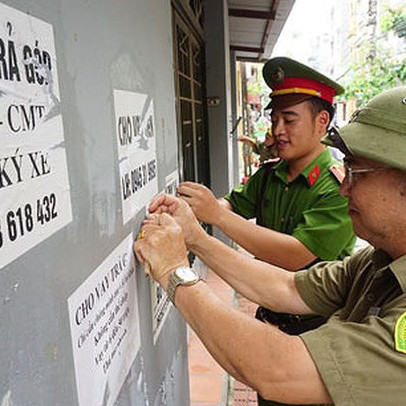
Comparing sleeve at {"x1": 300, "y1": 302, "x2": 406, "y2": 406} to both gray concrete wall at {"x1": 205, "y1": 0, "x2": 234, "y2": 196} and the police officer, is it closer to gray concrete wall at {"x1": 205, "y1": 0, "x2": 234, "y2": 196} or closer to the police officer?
the police officer

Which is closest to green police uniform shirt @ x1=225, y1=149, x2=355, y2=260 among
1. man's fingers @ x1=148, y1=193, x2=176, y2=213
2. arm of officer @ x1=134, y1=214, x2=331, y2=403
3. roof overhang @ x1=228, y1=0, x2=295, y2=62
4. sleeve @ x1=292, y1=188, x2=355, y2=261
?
sleeve @ x1=292, y1=188, x2=355, y2=261

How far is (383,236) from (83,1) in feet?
3.01

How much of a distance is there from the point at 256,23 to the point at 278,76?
175 inches

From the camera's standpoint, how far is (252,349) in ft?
3.49

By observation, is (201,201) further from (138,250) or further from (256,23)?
(256,23)

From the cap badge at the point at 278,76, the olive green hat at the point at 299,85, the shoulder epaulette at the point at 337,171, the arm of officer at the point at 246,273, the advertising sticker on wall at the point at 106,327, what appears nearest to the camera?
the advertising sticker on wall at the point at 106,327

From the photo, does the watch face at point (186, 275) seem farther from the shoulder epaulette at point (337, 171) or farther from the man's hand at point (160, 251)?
the shoulder epaulette at point (337, 171)

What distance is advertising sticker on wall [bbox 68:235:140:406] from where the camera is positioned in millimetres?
881

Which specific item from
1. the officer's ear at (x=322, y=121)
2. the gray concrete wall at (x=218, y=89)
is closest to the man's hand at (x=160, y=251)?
the officer's ear at (x=322, y=121)

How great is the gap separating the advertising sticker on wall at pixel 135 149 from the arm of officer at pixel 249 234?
421mm

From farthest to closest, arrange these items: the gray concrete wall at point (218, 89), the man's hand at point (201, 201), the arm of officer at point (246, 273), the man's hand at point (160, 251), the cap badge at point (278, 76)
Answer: the gray concrete wall at point (218, 89) → the cap badge at point (278, 76) → the man's hand at point (201, 201) → the arm of officer at point (246, 273) → the man's hand at point (160, 251)

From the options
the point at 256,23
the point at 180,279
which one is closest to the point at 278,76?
the point at 180,279

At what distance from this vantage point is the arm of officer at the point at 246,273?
1.65 meters

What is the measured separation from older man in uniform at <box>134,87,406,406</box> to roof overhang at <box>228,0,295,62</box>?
3989 mm
